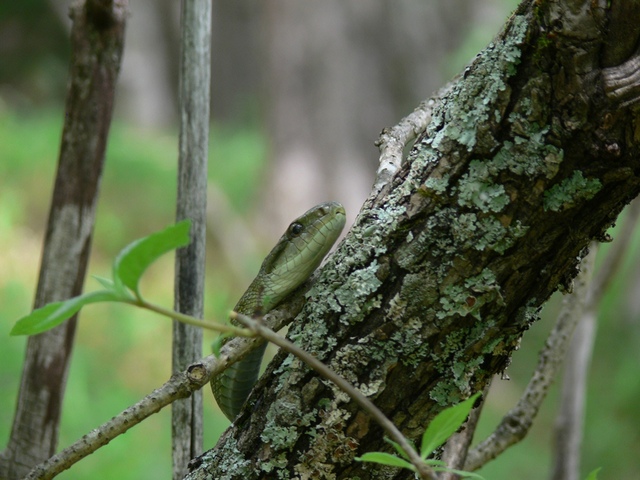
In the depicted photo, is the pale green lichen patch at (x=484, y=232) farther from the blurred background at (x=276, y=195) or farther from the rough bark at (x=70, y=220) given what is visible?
the blurred background at (x=276, y=195)

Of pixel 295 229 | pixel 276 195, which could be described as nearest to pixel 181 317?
pixel 295 229

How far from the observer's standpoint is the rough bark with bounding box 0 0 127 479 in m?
1.70

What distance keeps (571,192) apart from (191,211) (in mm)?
845

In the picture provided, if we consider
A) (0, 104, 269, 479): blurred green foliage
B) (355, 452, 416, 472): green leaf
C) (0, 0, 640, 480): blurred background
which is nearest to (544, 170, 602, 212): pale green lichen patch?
(355, 452, 416, 472): green leaf

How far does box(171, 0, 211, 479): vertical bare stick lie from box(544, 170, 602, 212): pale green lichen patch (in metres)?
0.80

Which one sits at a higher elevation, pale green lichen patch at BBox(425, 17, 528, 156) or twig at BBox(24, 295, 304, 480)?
pale green lichen patch at BBox(425, 17, 528, 156)

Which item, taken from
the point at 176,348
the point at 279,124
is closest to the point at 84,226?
the point at 176,348

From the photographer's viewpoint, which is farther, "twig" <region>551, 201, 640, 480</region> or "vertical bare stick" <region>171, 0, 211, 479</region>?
"twig" <region>551, 201, 640, 480</region>

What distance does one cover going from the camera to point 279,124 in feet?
22.6

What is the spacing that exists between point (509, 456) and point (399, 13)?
433 cm

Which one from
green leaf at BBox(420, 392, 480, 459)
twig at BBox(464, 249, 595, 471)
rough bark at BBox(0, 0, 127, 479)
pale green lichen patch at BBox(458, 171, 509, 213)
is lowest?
green leaf at BBox(420, 392, 480, 459)

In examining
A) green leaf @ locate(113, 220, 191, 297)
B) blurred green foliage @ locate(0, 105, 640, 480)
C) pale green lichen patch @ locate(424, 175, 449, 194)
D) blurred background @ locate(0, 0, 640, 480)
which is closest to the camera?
green leaf @ locate(113, 220, 191, 297)

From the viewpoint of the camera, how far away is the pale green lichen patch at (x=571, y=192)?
0.95 meters

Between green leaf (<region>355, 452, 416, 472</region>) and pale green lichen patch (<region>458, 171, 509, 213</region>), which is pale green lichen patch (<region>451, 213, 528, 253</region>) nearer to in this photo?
pale green lichen patch (<region>458, 171, 509, 213</region>)
